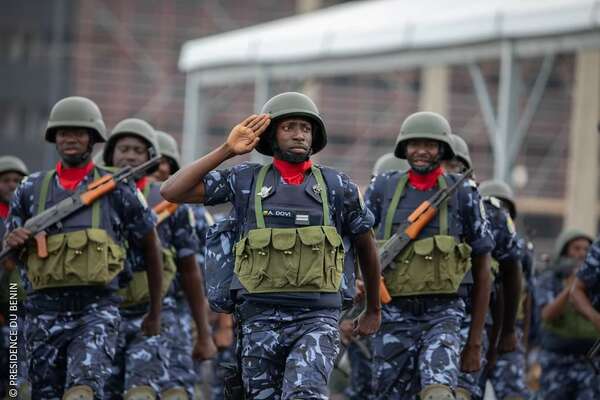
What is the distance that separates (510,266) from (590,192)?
58.2 feet

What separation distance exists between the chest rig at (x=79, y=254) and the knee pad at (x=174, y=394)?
1.84 m

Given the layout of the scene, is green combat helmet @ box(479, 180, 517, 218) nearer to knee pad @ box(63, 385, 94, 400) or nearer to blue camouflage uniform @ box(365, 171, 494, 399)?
blue camouflage uniform @ box(365, 171, 494, 399)

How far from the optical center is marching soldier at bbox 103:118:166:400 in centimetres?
1060

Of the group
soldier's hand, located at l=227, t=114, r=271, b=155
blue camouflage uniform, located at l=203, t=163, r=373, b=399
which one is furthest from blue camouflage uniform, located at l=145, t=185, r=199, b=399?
soldier's hand, located at l=227, t=114, r=271, b=155

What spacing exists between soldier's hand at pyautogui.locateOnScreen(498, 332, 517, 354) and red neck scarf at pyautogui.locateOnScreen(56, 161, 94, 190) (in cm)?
320

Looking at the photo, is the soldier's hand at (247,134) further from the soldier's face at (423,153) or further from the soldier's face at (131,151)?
the soldier's face at (131,151)

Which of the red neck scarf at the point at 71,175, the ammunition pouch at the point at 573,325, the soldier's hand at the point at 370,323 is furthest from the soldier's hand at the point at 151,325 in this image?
the ammunition pouch at the point at 573,325

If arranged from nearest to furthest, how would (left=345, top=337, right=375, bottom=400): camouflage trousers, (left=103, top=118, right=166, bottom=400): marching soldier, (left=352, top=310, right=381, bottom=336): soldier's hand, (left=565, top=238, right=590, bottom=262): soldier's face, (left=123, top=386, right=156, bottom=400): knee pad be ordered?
(left=352, top=310, right=381, bottom=336): soldier's hand
(left=123, top=386, right=156, bottom=400): knee pad
(left=103, top=118, right=166, bottom=400): marching soldier
(left=345, top=337, right=375, bottom=400): camouflage trousers
(left=565, top=238, right=590, bottom=262): soldier's face

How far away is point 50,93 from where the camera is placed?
43688mm

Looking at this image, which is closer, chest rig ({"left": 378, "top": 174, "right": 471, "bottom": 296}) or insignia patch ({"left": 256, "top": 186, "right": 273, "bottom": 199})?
insignia patch ({"left": 256, "top": 186, "right": 273, "bottom": 199})

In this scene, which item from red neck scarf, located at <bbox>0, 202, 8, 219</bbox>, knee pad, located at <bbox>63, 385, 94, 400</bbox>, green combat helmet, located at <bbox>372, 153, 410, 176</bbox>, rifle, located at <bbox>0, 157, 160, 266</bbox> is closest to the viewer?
knee pad, located at <bbox>63, 385, 94, 400</bbox>

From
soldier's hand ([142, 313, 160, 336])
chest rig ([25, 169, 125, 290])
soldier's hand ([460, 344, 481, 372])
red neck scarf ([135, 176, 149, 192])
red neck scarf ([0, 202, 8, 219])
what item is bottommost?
soldier's hand ([460, 344, 481, 372])

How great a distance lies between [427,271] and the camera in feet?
31.3

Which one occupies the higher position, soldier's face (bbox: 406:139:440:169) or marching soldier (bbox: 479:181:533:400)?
soldier's face (bbox: 406:139:440:169)
